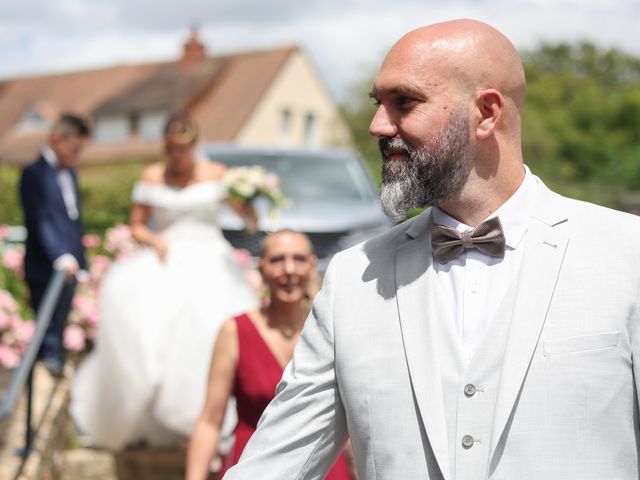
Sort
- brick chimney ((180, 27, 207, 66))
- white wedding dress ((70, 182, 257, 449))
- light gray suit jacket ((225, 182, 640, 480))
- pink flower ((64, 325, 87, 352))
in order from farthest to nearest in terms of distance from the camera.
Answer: brick chimney ((180, 27, 207, 66)) → pink flower ((64, 325, 87, 352)) → white wedding dress ((70, 182, 257, 449)) → light gray suit jacket ((225, 182, 640, 480))

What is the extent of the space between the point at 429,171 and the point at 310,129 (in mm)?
42148

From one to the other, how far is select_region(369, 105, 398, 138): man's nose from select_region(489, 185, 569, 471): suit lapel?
0.38m

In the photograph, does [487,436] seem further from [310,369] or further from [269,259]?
[269,259]

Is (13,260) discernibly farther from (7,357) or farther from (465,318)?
(465,318)

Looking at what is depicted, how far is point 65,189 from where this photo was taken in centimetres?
777

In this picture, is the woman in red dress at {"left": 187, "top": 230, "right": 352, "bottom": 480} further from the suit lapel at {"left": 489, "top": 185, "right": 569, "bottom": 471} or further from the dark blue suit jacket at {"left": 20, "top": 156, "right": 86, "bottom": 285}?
the dark blue suit jacket at {"left": 20, "top": 156, "right": 86, "bottom": 285}

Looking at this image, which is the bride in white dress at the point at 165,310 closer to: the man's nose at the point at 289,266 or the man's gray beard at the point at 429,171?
the man's nose at the point at 289,266

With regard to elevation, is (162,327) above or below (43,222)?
below

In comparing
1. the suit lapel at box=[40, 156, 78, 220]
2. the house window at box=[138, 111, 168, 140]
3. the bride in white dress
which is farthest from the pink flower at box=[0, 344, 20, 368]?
the house window at box=[138, 111, 168, 140]

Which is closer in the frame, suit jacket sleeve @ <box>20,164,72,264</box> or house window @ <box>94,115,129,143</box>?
suit jacket sleeve @ <box>20,164,72,264</box>

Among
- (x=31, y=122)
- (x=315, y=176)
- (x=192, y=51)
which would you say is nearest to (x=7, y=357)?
(x=315, y=176)

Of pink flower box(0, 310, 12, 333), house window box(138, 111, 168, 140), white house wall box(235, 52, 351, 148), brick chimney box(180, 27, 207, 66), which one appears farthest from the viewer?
brick chimney box(180, 27, 207, 66)

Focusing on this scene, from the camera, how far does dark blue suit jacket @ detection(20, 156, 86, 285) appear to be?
7.57 meters

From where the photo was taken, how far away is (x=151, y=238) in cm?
752
